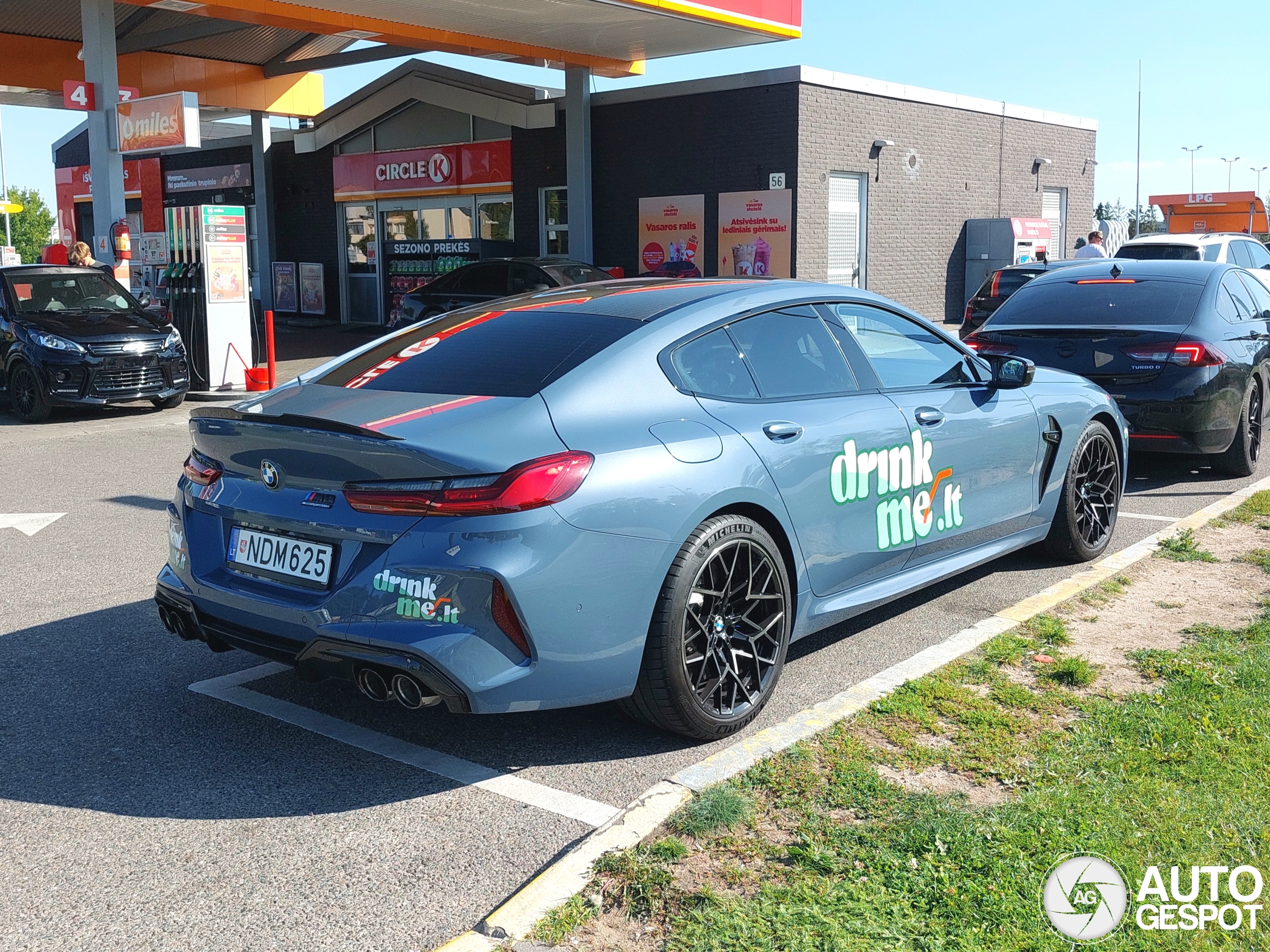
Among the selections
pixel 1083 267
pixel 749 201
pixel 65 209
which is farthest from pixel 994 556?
pixel 65 209

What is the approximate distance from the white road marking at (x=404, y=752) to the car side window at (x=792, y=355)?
1.68m

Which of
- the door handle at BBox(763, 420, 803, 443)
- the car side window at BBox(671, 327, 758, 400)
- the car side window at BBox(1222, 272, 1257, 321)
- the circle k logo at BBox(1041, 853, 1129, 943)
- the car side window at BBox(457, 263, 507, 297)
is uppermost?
the car side window at BBox(457, 263, 507, 297)

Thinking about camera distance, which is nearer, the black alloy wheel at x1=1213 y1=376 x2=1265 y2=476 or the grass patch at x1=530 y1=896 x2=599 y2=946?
the grass patch at x1=530 y1=896 x2=599 y2=946

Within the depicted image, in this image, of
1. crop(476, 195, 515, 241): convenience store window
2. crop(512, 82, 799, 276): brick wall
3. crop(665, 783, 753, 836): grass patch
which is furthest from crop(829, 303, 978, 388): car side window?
crop(476, 195, 515, 241): convenience store window

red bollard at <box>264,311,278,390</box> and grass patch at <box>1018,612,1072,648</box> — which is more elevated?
red bollard at <box>264,311,278,390</box>

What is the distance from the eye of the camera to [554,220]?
79.7ft

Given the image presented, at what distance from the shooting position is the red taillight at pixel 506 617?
3.58 m

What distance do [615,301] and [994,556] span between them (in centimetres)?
229

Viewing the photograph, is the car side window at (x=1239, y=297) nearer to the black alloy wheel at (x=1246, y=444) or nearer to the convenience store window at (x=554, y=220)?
the black alloy wheel at (x=1246, y=444)

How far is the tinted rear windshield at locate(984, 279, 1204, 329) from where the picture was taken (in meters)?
8.62

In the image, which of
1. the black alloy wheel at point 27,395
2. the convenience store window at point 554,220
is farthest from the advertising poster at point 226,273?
the convenience store window at point 554,220

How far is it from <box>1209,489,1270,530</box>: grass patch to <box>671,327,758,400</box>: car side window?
13.6 ft

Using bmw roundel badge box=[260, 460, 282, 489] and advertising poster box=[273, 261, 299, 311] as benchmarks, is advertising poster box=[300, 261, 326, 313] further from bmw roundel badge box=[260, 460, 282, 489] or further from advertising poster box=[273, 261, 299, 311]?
bmw roundel badge box=[260, 460, 282, 489]

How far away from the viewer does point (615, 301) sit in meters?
→ 4.70
